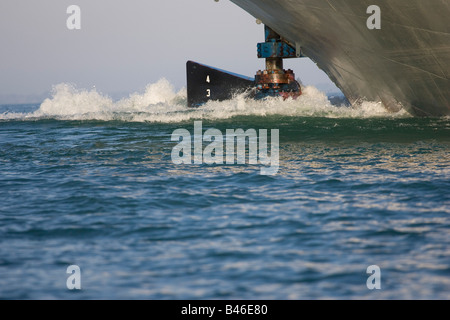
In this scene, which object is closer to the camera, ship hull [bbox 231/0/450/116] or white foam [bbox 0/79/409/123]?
ship hull [bbox 231/0/450/116]

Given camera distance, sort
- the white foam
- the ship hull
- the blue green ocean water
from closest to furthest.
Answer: the blue green ocean water, the ship hull, the white foam

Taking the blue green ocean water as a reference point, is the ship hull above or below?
above

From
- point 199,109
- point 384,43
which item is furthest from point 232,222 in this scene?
point 199,109

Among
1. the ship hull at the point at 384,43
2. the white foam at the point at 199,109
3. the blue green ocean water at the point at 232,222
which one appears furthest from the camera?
the white foam at the point at 199,109

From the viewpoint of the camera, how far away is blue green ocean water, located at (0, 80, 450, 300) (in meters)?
4.32

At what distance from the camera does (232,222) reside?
5.86 m

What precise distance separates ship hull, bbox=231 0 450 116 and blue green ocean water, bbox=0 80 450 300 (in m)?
1.44

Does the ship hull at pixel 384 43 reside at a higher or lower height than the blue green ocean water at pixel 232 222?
higher

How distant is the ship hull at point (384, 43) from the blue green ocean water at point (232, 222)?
1.44 m

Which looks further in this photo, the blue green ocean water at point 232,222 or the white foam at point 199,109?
the white foam at point 199,109

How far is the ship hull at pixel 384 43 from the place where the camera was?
438 inches
